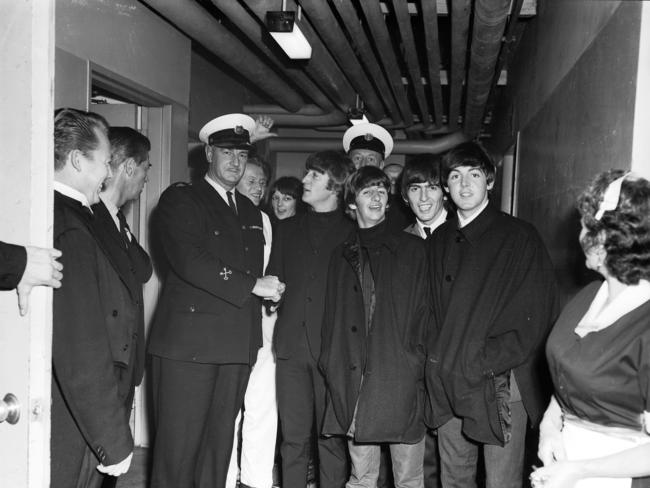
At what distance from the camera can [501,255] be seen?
2383mm

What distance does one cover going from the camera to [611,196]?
56.6 inches

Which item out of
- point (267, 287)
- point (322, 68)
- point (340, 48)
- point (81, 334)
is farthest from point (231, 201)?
point (322, 68)

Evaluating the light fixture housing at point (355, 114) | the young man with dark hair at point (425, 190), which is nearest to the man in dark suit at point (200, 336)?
the young man with dark hair at point (425, 190)

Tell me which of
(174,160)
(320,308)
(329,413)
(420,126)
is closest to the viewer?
(329,413)

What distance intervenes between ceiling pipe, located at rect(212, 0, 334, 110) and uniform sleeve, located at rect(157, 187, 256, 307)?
133cm

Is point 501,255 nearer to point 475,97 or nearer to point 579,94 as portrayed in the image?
point 579,94

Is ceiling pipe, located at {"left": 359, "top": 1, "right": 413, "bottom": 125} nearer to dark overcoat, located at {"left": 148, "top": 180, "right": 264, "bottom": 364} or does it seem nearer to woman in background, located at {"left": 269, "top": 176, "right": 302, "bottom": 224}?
woman in background, located at {"left": 269, "top": 176, "right": 302, "bottom": 224}

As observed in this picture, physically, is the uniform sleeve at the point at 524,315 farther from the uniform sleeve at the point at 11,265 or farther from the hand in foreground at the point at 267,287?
the uniform sleeve at the point at 11,265

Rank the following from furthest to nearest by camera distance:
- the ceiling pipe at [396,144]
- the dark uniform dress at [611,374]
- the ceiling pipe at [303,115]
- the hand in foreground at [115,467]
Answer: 1. the ceiling pipe at [396,144]
2. the ceiling pipe at [303,115]
3. the hand in foreground at [115,467]
4. the dark uniform dress at [611,374]

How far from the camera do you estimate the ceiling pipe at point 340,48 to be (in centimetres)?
375

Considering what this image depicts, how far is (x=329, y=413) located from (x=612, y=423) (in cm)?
148

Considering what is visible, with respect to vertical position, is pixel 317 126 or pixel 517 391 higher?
pixel 317 126

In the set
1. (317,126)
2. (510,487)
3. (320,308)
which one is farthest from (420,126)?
(510,487)

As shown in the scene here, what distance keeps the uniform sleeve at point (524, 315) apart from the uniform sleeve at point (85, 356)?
1286 mm
